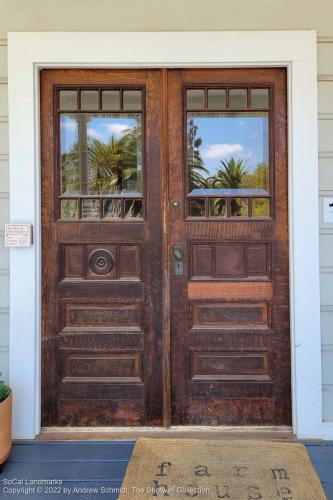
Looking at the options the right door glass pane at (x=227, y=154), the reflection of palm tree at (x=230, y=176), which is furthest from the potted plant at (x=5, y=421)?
the reflection of palm tree at (x=230, y=176)

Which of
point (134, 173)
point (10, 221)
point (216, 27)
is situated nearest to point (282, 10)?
point (216, 27)

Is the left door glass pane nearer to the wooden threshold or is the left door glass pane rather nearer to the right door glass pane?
the right door glass pane

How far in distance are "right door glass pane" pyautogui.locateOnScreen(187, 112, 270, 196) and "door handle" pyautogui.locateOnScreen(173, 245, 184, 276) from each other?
1.00 ft

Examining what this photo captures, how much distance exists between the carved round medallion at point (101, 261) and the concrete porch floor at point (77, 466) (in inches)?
36.6

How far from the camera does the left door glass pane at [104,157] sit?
230 cm

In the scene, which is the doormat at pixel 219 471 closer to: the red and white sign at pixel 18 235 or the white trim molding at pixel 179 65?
the white trim molding at pixel 179 65

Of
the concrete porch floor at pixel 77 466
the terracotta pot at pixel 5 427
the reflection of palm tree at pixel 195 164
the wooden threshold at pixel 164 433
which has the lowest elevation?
the concrete porch floor at pixel 77 466

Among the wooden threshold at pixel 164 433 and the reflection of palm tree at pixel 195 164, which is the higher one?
the reflection of palm tree at pixel 195 164

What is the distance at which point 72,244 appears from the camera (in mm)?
2297

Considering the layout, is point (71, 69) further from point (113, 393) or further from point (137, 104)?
point (113, 393)

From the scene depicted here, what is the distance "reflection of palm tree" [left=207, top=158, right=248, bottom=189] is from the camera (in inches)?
90.7

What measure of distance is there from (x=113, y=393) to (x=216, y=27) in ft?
6.83

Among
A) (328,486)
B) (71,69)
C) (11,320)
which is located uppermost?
(71,69)

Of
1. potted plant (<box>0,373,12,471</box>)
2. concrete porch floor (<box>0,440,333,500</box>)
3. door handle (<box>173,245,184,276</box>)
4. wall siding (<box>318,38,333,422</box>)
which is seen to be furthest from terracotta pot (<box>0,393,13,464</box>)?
wall siding (<box>318,38,333,422</box>)
